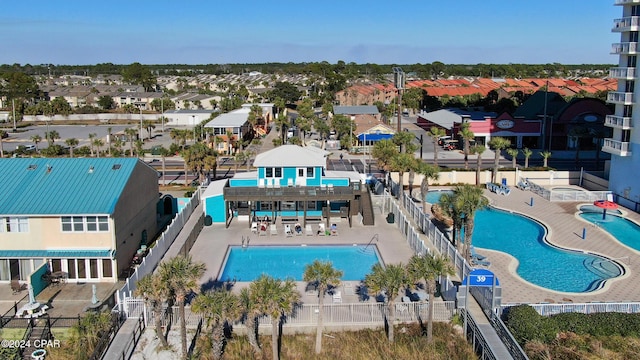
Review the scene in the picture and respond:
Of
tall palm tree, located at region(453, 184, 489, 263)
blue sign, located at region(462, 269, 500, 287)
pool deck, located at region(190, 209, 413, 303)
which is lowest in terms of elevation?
pool deck, located at region(190, 209, 413, 303)

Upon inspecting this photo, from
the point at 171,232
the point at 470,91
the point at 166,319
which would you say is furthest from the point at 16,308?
the point at 470,91

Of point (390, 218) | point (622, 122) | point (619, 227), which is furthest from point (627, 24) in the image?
point (390, 218)

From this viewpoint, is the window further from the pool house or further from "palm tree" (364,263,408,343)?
"palm tree" (364,263,408,343)

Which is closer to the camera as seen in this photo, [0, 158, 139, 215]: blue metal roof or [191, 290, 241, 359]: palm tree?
[191, 290, 241, 359]: palm tree

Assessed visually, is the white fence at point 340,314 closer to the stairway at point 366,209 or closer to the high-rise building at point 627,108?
the stairway at point 366,209

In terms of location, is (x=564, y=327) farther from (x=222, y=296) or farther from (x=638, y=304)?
(x=222, y=296)

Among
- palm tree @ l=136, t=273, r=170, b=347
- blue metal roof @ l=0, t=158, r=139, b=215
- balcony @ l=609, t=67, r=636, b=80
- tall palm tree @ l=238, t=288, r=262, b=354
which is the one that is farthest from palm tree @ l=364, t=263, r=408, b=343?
balcony @ l=609, t=67, r=636, b=80

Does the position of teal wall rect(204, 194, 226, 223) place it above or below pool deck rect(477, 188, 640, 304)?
above

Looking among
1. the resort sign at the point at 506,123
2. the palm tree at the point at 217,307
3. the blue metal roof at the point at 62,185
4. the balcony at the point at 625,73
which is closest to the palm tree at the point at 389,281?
the palm tree at the point at 217,307
